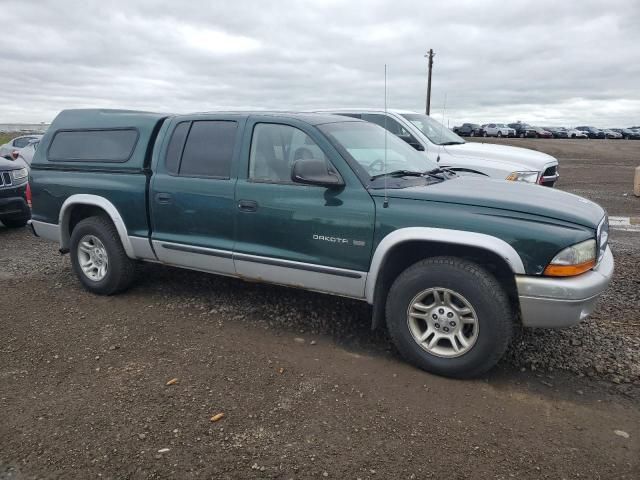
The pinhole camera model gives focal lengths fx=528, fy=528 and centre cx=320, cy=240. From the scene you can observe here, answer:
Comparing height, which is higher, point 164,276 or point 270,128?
point 270,128

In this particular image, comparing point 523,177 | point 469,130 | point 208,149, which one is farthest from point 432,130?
point 469,130

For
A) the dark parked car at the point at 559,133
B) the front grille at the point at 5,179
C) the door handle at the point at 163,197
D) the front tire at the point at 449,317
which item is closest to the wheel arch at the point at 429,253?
the front tire at the point at 449,317

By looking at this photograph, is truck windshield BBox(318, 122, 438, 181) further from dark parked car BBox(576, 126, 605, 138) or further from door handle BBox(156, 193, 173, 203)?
dark parked car BBox(576, 126, 605, 138)

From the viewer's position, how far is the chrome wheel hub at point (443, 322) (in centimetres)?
355

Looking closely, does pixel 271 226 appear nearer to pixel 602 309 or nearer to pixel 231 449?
pixel 231 449

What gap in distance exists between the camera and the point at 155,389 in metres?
3.50

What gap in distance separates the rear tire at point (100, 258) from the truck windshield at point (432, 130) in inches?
203

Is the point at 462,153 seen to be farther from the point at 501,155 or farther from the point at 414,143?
the point at 414,143

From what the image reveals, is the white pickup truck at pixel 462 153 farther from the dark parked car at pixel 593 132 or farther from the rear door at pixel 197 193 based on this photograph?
the dark parked car at pixel 593 132

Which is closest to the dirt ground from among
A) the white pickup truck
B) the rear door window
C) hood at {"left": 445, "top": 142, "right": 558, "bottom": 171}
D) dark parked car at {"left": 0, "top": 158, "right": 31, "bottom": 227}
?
the rear door window

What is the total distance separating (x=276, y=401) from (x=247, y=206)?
1.65 m

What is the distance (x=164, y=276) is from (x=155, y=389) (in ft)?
8.61

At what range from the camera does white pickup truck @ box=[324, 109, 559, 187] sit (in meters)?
7.62

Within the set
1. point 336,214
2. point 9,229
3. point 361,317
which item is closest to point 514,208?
point 336,214
